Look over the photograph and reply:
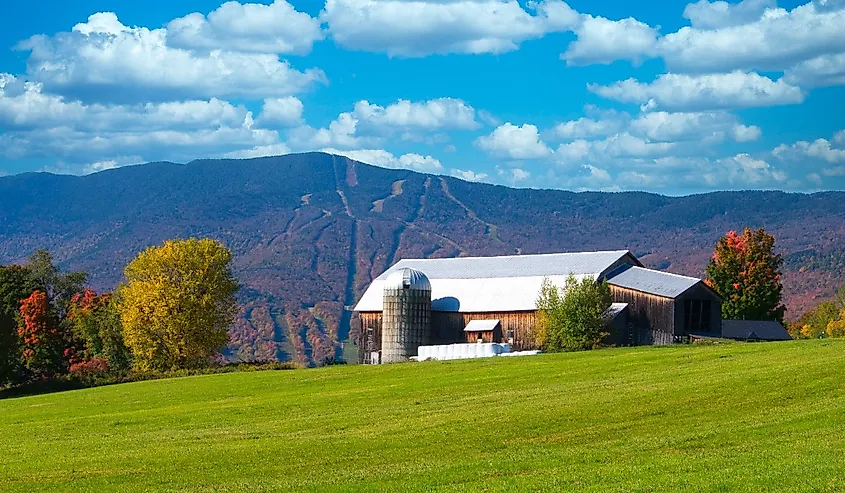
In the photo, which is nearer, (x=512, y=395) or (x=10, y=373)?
(x=512, y=395)

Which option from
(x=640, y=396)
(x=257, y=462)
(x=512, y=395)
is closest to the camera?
(x=257, y=462)

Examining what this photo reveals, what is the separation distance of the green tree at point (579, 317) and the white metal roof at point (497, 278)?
164 inches

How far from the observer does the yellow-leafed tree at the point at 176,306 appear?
79.9m

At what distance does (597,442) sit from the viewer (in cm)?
2798

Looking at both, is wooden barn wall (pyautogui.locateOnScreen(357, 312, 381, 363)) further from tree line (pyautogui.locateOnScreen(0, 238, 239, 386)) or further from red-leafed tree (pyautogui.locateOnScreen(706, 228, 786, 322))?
red-leafed tree (pyautogui.locateOnScreen(706, 228, 786, 322))

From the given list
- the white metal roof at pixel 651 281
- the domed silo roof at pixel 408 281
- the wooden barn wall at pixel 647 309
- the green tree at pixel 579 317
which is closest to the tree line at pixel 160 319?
the domed silo roof at pixel 408 281

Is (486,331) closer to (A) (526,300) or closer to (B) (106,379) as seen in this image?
(A) (526,300)

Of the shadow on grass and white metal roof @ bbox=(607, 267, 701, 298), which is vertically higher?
white metal roof @ bbox=(607, 267, 701, 298)

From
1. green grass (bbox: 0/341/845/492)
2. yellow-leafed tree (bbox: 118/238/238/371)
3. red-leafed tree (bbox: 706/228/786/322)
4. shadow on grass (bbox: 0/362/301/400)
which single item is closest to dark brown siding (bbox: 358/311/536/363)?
yellow-leafed tree (bbox: 118/238/238/371)

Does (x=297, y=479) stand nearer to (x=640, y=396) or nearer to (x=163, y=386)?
(x=640, y=396)

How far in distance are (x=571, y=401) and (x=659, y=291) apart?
124ft

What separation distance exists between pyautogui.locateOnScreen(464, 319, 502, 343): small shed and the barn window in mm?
12912

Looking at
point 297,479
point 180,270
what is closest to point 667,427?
point 297,479

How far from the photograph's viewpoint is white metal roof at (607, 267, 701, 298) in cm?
7194
